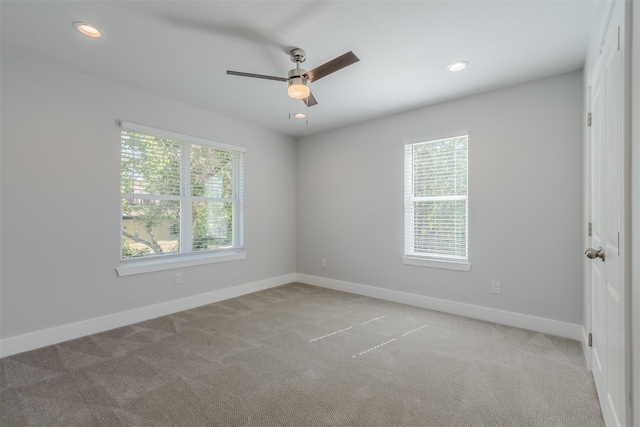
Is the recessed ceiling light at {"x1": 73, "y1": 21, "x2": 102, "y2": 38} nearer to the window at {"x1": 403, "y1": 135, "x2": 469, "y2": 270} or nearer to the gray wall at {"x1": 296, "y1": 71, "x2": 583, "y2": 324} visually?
the gray wall at {"x1": 296, "y1": 71, "x2": 583, "y2": 324}

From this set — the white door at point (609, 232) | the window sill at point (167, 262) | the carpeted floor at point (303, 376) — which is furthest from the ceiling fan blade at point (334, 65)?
the window sill at point (167, 262)

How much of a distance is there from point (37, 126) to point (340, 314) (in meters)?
3.56

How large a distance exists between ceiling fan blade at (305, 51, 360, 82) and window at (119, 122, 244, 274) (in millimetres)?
2196

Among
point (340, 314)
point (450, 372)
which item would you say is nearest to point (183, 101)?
point (340, 314)

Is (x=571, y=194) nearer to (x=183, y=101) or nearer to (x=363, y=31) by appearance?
(x=363, y=31)

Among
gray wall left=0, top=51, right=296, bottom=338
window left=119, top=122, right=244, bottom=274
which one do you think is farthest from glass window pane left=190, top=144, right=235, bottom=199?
gray wall left=0, top=51, right=296, bottom=338

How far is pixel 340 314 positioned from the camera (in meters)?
3.59

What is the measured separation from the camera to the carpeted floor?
179 centimetres

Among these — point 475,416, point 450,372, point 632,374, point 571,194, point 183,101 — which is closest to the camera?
point 632,374

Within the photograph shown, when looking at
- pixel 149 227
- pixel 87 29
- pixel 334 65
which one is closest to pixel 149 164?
pixel 149 227

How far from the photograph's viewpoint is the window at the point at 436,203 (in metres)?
3.60

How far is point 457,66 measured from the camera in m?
2.78

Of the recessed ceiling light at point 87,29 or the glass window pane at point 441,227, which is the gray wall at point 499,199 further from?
the recessed ceiling light at point 87,29

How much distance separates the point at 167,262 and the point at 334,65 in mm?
2952
